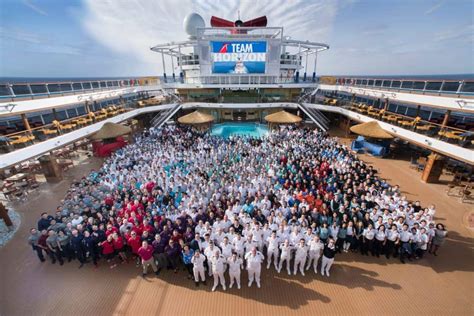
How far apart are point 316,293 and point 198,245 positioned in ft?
13.7

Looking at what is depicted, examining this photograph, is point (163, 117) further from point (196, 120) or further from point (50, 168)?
point (50, 168)

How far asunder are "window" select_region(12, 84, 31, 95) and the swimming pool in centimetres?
1660

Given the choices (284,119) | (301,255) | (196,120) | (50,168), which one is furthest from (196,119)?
(301,255)

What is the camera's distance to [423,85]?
629 inches

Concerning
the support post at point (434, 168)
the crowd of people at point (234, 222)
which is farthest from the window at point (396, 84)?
the crowd of people at point (234, 222)

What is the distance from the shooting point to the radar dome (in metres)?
31.9

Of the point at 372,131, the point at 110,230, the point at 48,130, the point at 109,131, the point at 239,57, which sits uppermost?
the point at 239,57

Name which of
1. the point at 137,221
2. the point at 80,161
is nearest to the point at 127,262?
the point at 137,221

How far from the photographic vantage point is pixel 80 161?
A: 18.5 m

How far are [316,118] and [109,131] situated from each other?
22.1 meters

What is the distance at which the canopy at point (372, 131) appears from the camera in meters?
17.2

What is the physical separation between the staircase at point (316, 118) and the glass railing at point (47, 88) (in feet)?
71.7

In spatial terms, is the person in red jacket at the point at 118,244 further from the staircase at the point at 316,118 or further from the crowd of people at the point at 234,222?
the staircase at the point at 316,118

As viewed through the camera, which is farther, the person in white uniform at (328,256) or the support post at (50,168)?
the support post at (50,168)
